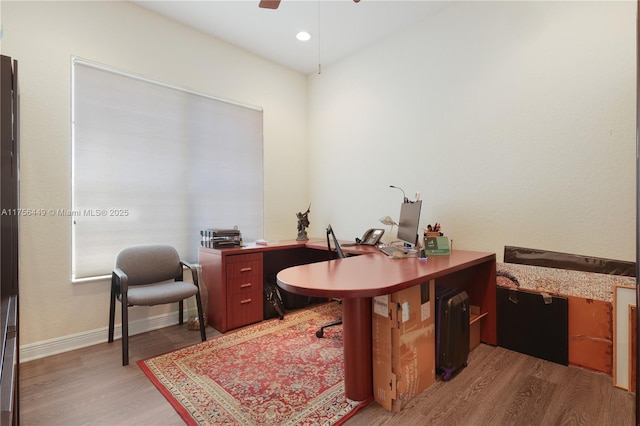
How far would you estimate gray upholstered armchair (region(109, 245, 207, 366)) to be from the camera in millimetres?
2357

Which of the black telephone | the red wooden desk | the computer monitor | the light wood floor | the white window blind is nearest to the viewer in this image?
the red wooden desk

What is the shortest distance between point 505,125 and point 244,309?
2793 mm

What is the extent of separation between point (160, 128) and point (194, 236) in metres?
1.13

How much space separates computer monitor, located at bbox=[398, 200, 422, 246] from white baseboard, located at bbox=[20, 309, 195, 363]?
→ 93.7 inches

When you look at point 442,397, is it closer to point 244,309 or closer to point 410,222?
point 410,222

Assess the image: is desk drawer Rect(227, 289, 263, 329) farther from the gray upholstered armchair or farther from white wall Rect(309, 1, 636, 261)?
white wall Rect(309, 1, 636, 261)

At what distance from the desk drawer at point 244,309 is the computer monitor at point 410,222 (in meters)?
1.50

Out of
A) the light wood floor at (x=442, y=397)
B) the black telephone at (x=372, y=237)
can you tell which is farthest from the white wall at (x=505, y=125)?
the light wood floor at (x=442, y=397)

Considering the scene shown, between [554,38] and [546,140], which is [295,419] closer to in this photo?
[546,140]

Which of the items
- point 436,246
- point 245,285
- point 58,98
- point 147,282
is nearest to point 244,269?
point 245,285

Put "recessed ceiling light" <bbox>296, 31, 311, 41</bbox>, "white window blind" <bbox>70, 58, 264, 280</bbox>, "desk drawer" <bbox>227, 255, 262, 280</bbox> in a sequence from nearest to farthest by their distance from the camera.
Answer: "white window blind" <bbox>70, 58, 264, 280</bbox>
"desk drawer" <bbox>227, 255, 262, 280</bbox>
"recessed ceiling light" <bbox>296, 31, 311, 41</bbox>

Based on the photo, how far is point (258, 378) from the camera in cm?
209

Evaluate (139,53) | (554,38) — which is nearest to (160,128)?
(139,53)

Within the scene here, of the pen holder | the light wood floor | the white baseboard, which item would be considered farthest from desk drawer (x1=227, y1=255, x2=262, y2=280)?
the pen holder
